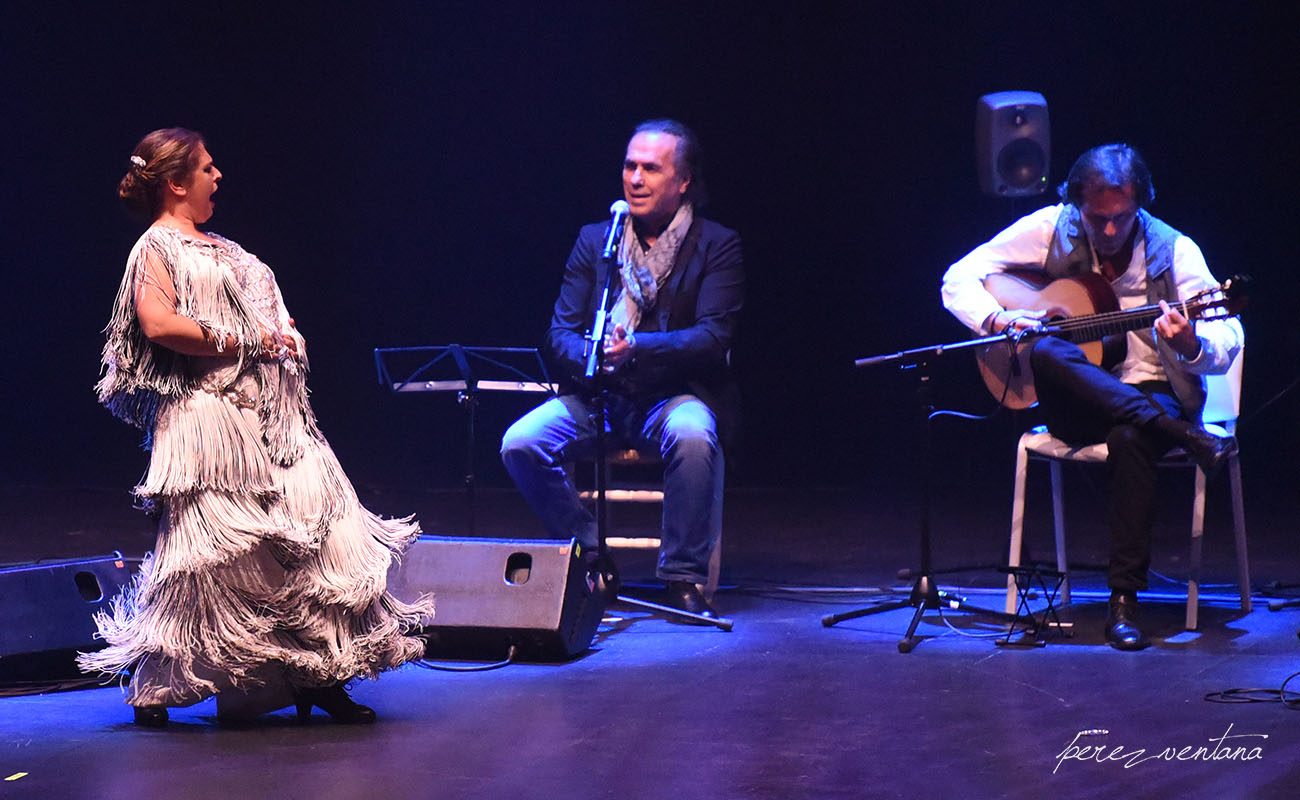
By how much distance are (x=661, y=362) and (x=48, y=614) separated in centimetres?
188

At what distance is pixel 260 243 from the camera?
684 centimetres

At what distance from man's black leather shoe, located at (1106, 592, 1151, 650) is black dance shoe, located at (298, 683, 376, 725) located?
1.99m

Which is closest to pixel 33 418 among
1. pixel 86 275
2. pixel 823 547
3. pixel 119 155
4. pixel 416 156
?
pixel 86 275

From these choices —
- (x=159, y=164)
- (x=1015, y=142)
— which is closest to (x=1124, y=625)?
(x=1015, y=142)

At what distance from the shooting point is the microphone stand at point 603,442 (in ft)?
13.1

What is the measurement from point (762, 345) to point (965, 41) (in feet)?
5.55

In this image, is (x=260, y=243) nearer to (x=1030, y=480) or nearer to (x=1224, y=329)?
(x=1030, y=480)

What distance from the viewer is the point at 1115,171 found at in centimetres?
401

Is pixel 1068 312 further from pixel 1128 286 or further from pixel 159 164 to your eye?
pixel 159 164

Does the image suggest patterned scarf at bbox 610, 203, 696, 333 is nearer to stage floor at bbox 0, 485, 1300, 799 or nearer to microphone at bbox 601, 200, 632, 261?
microphone at bbox 601, 200, 632, 261

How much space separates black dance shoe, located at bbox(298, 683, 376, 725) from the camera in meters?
3.08

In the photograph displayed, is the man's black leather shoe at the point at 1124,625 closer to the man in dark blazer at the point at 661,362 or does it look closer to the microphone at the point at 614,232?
the man in dark blazer at the point at 661,362

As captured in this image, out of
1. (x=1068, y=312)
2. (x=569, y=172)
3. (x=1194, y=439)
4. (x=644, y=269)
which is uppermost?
(x=569, y=172)

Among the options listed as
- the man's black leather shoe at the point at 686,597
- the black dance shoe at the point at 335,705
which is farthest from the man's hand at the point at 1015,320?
the black dance shoe at the point at 335,705
